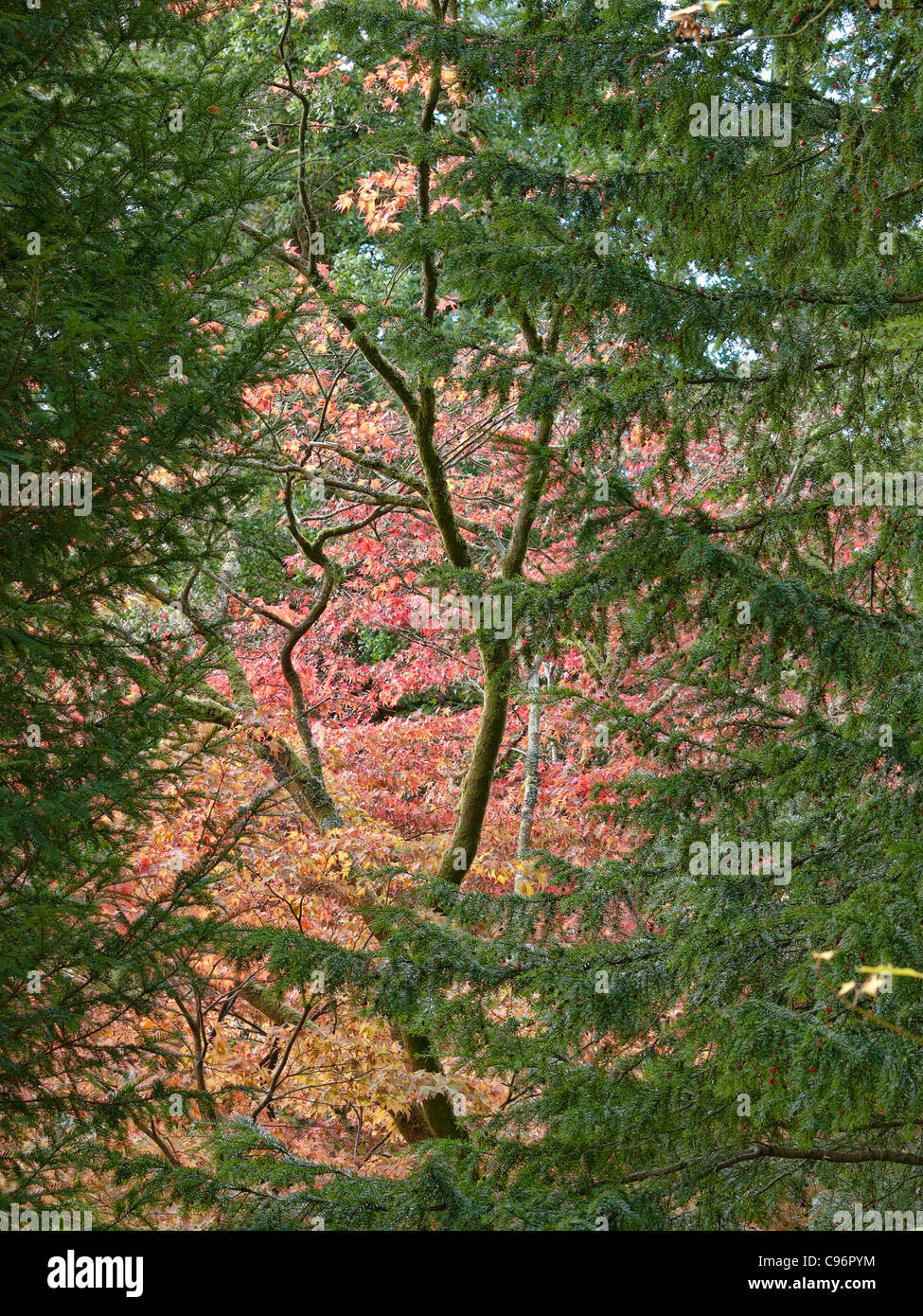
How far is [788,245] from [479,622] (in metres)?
1.76

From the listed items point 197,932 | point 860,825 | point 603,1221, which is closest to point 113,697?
point 197,932

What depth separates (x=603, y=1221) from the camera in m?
3.31

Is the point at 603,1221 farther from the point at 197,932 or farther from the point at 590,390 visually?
the point at 590,390

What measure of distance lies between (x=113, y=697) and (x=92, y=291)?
4.69ft
